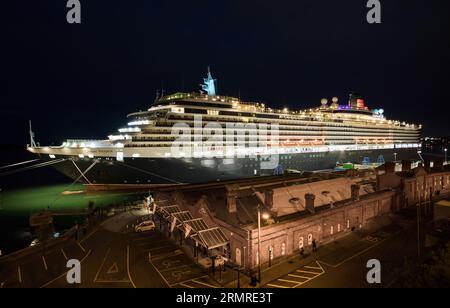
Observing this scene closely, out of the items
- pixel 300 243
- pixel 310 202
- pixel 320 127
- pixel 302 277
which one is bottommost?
pixel 302 277

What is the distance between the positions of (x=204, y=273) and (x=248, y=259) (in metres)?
3.00

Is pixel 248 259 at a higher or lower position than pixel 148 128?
lower

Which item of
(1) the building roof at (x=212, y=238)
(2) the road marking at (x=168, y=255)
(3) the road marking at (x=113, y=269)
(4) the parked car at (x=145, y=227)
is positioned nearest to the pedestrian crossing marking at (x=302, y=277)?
(1) the building roof at (x=212, y=238)

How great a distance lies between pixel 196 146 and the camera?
147 ft

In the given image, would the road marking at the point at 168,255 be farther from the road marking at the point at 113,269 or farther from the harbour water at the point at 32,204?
the harbour water at the point at 32,204

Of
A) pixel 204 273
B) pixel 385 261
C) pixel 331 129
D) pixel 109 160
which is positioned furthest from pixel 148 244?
pixel 331 129

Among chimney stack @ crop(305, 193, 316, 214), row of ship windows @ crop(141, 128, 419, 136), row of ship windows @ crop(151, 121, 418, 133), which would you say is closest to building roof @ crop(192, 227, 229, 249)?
chimney stack @ crop(305, 193, 316, 214)

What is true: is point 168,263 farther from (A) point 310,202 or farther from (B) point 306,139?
(B) point 306,139

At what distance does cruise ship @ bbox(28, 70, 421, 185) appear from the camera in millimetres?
41938

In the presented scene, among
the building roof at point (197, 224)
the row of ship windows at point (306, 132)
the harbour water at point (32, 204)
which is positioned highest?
the row of ship windows at point (306, 132)

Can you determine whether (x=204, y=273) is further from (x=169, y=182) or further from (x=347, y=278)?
(x=169, y=182)

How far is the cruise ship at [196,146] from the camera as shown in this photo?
138 ft

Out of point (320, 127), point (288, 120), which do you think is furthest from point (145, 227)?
point (320, 127)

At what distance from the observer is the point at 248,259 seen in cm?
1636
